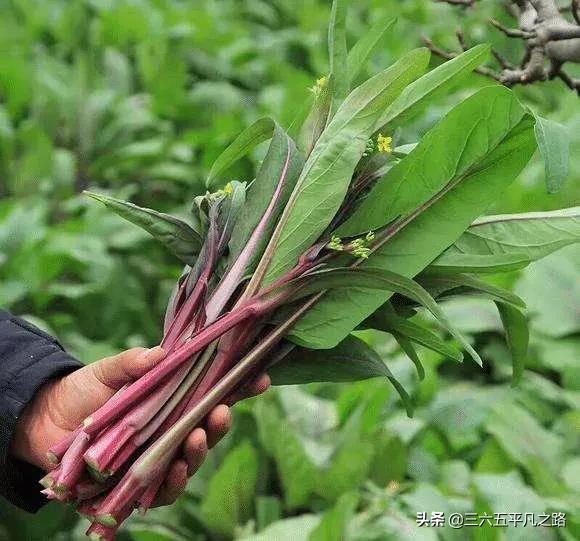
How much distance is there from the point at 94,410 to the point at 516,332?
75 cm

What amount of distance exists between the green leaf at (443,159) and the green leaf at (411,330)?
0.15m

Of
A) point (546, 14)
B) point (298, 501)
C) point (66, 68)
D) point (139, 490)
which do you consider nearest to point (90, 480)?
point (139, 490)

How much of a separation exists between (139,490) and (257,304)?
34cm

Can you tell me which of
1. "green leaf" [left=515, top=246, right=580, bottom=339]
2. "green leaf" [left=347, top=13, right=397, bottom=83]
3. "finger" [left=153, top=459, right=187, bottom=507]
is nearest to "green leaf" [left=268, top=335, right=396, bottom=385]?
"finger" [left=153, top=459, right=187, bottom=507]

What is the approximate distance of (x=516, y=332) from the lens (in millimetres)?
1854

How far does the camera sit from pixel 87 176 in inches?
197

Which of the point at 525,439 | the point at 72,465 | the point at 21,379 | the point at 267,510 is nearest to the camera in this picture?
the point at 72,465

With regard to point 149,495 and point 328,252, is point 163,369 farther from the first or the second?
point 328,252

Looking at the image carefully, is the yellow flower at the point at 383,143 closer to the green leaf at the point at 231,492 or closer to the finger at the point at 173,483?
the finger at the point at 173,483

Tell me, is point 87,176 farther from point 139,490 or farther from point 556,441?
point 139,490

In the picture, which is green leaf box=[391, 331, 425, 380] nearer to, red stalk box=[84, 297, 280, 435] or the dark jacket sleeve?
red stalk box=[84, 297, 280, 435]

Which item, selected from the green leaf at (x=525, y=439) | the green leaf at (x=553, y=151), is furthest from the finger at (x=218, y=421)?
the green leaf at (x=525, y=439)

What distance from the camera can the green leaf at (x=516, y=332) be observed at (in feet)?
6.03

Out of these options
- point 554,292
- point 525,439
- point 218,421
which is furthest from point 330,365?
point 554,292
